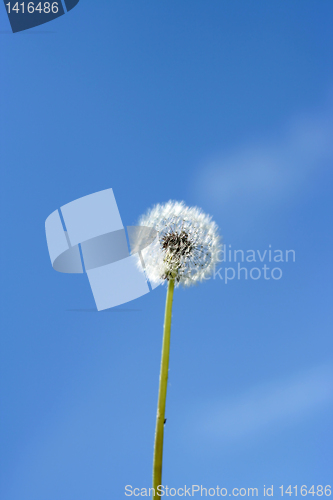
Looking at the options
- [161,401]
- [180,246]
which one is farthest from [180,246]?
[161,401]

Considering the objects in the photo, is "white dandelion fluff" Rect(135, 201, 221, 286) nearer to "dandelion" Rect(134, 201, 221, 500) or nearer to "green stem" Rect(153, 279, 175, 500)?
"dandelion" Rect(134, 201, 221, 500)

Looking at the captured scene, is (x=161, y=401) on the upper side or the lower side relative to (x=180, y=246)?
lower

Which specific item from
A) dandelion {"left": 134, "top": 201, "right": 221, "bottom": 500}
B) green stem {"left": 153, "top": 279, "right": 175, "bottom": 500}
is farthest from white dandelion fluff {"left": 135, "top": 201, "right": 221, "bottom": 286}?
green stem {"left": 153, "top": 279, "right": 175, "bottom": 500}

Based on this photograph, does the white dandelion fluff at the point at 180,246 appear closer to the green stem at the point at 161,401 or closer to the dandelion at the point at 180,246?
the dandelion at the point at 180,246

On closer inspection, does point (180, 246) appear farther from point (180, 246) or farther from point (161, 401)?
point (161, 401)

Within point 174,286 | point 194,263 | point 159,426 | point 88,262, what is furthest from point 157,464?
point 88,262

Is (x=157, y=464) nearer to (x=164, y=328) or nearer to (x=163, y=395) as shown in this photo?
(x=163, y=395)
